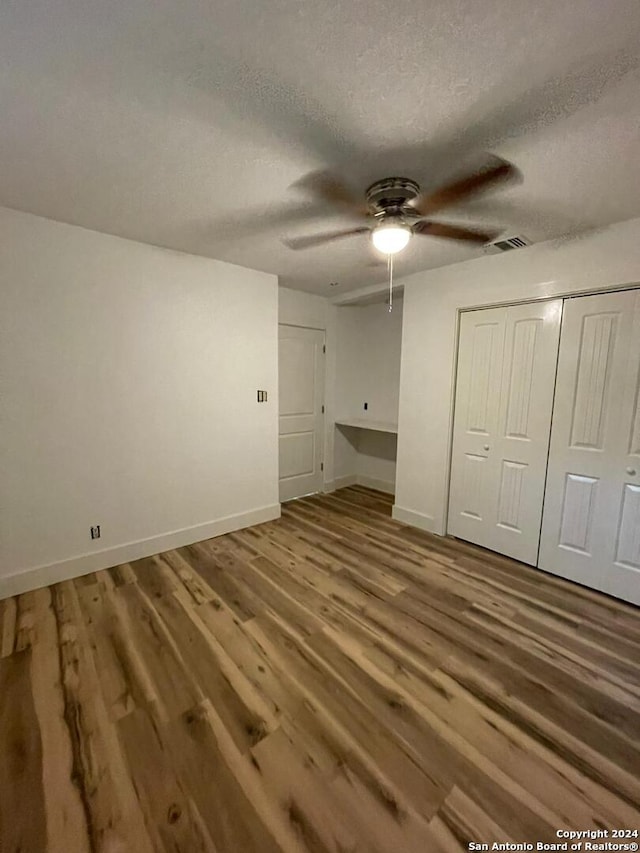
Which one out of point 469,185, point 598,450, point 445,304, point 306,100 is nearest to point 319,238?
point 469,185

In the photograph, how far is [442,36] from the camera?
1073 millimetres

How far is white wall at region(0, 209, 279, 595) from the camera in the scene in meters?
2.37

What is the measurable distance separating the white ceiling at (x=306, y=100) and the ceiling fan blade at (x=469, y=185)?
7 centimetres

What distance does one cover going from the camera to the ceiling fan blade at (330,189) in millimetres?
1793


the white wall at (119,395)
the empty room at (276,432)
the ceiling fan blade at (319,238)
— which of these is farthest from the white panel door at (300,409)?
the ceiling fan blade at (319,238)

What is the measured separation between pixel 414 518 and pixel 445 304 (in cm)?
206

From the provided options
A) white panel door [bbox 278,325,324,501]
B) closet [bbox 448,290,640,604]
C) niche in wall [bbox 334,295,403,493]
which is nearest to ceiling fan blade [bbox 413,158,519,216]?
closet [bbox 448,290,640,604]

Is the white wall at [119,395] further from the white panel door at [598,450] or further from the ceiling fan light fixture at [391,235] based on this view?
the white panel door at [598,450]

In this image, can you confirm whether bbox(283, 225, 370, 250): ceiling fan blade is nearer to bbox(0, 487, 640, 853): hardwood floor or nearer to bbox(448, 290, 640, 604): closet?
bbox(448, 290, 640, 604): closet

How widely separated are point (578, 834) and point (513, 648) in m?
0.86

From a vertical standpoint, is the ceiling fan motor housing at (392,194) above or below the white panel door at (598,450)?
above

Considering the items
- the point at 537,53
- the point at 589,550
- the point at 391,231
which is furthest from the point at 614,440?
the point at 537,53

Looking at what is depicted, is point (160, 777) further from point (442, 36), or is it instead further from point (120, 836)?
point (442, 36)

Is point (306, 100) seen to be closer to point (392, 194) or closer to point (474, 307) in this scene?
point (392, 194)
